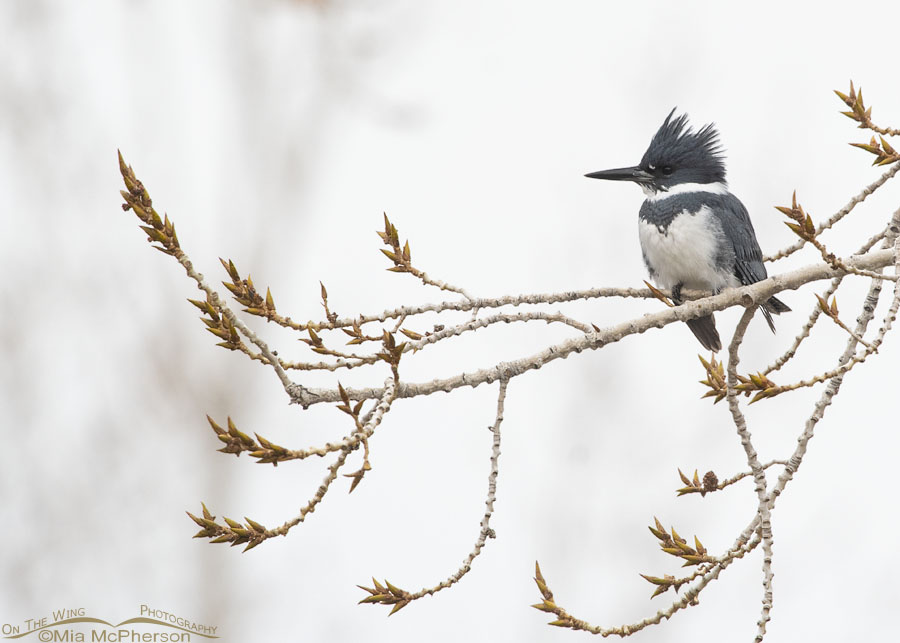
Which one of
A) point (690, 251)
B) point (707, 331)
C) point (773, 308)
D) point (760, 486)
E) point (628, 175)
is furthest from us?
point (628, 175)

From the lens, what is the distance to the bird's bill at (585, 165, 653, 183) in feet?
13.1

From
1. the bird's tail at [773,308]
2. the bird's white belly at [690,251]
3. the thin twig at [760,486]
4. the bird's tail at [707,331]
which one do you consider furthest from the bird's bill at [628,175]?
the thin twig at [760,486]

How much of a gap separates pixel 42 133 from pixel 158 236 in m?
4.73

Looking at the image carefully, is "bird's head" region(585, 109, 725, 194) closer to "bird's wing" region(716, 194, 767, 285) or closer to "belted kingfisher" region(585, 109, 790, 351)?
"belted kingfisher" region(585, 109, 790, 351)

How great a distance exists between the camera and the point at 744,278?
11.8 ft

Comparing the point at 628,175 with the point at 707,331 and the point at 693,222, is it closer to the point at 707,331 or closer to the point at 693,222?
the point at 693,222

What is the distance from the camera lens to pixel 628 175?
4043 millimetres

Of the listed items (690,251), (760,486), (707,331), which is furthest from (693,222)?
(760,486)

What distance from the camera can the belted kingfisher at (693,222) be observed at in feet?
11.7

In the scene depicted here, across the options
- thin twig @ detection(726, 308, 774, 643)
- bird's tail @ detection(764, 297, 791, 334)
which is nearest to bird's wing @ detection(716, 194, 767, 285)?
bird's tail @ detection(764, 297, 791, 334)

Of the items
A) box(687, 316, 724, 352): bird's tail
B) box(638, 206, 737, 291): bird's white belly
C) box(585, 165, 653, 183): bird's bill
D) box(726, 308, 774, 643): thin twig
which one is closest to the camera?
box(726, 308, 774, 643): thin twig

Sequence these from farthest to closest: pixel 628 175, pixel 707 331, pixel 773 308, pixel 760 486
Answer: pixel 628 175 < pixel 707 331 < pixel 773 308 < pixel 760 486

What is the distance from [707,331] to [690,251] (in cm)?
37

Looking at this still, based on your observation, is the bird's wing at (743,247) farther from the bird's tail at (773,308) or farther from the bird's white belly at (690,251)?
the bird's tail at (773,308)
